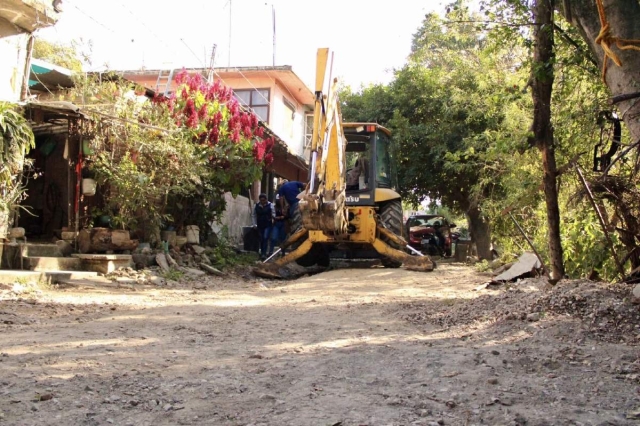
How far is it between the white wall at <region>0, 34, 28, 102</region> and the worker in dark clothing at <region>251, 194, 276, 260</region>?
560cm

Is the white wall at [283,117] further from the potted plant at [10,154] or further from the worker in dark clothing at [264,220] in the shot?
the potted plant at [10,154]

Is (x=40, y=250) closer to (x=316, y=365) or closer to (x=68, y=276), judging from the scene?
(x=68, y=276)

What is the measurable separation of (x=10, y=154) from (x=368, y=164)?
692cm

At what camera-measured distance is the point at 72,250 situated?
941 cm

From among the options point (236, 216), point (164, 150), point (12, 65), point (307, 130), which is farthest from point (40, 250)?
point (307, 130)

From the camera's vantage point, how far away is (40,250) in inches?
347

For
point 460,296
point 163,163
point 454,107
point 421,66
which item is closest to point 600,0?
point 460,296

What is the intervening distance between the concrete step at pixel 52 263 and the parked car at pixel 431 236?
41.7 feet

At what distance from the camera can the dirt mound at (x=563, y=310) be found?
4.58 m

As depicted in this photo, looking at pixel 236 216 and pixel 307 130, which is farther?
pixel 307 130

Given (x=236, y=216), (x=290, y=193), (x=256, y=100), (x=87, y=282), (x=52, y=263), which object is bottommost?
(x=87, y=282)

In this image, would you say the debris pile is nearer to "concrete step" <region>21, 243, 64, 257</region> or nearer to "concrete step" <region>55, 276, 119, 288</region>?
"concrete step" <region>55, 276, 119, 288</region>

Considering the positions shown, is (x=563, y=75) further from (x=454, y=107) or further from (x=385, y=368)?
(x=454, y=107)

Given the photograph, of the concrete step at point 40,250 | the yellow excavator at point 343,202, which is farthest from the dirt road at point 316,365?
the yellow excavator at point 343,202
